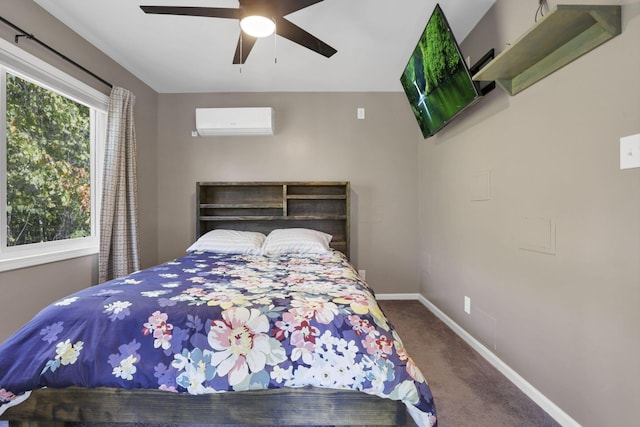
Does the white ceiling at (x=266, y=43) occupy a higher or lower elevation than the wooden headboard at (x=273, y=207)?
higher

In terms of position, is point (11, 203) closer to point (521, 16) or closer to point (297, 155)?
point (297, 155)

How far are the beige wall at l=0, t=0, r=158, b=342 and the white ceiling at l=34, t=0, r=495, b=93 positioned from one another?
90 millimetres

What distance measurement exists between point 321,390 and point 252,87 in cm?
314

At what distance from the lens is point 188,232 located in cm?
351

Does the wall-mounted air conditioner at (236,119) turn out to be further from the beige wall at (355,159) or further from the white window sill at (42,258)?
the white window sill at (42,258)

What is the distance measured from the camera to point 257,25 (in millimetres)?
1788

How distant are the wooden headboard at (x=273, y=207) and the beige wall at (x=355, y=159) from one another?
5.1 inches

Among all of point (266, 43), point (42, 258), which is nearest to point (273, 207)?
point (266, 43)

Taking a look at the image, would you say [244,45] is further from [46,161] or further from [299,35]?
[46,161]

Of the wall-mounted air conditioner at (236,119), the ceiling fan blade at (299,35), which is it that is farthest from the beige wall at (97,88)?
the ceiling fan blade at (299,35)

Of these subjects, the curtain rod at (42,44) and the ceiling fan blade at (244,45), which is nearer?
the curtain rod at (42,44)

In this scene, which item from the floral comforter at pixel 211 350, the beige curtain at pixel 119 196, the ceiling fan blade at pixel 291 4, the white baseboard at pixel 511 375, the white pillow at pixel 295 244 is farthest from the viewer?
the white pillow at pixel 295 244

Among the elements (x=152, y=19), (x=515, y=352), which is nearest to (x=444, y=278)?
(x=515, y=352)

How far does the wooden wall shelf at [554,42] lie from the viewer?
119 cm
